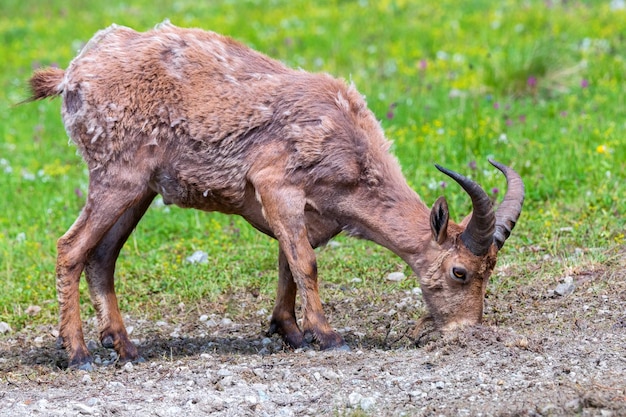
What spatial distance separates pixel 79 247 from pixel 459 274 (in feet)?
9.66

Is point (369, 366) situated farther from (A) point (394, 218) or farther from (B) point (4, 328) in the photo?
(B) point (4, 328)

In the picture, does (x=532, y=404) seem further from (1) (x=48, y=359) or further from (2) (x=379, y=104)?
(2) (x=379, y=104)

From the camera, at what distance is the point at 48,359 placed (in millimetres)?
7863

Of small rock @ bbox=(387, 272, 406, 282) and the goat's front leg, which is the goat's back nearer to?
the goat's front leg

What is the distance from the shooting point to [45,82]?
8.12 meters

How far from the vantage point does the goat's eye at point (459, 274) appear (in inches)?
286

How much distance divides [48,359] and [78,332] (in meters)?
0.40

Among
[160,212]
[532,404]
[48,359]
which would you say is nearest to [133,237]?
[160,212]

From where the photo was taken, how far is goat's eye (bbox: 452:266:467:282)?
7277 mm

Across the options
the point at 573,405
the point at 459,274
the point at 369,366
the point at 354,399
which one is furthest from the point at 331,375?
the point at 573,405

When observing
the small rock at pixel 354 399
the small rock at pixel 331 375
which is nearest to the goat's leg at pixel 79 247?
the small rock at pixel 331 375

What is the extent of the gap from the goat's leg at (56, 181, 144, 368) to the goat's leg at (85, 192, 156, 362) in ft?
Answer: 0.91

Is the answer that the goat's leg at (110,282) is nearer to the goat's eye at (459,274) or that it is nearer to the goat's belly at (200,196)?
the goat's belly at (200,196)

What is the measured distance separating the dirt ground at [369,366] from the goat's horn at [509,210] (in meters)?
0.69
